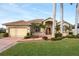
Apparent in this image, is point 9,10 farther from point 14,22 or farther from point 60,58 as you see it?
point 60,58

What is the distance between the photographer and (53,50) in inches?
249

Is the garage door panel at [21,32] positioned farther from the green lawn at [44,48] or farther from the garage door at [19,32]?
the green lawn at [44,48]

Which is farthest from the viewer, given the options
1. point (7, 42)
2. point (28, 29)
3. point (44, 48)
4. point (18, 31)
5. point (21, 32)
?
point (18, 31)

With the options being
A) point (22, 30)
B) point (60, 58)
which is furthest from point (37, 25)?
point (60, 58)

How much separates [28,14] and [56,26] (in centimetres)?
139

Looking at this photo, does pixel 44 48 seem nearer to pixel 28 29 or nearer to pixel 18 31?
pixel 28 29

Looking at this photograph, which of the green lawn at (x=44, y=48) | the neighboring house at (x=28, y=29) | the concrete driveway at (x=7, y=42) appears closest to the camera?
the green lawn at (x=44, y=48)

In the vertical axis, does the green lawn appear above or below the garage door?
below

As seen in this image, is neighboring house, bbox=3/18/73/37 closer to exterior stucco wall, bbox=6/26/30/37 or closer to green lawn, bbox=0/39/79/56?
exterior stucco wall, bbox=6/26/30/37

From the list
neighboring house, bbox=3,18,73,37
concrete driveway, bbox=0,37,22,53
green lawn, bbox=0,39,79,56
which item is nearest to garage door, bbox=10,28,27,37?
neighboring house, bbox=3,18,73,37

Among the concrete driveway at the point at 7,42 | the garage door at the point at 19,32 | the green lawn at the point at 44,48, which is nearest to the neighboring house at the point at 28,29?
the garage door at the point at 19,32

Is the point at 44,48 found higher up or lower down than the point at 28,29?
lower down

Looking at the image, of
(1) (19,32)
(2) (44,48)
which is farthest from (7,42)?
(2) (44,48)

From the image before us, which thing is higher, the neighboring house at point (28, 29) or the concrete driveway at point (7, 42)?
the neighboring house at point (28, 29)
